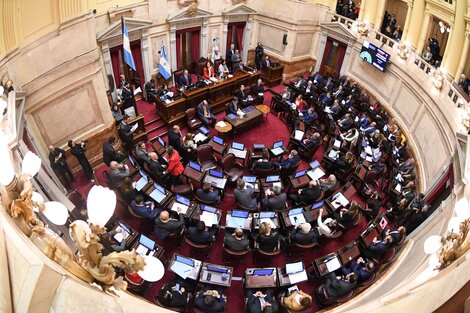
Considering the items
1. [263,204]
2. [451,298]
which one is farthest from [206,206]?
[451,298]

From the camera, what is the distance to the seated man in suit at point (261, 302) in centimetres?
607

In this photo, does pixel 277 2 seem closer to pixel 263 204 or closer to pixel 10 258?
pixel 263 204

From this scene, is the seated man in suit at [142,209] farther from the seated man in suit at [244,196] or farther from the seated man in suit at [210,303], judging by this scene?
the seated man in suit at [210,303]

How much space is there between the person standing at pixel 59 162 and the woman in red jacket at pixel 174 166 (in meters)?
2.44

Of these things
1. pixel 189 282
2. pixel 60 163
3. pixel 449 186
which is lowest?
pixel 189 282

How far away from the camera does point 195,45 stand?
13.5 m

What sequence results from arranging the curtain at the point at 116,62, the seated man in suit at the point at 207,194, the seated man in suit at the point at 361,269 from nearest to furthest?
the seated man in suit at the point at 361,269 → the seated man in suit at the point at 207,194 → the curtain at the point at 116,62

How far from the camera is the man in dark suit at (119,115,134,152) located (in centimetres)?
975

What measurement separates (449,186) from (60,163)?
29.5ft

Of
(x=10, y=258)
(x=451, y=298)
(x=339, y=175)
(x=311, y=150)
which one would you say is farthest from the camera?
(x=311, y=150)

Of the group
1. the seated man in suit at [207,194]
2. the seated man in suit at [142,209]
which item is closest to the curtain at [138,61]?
the seated man in suit at [207,194]

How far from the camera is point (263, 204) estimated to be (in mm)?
8195

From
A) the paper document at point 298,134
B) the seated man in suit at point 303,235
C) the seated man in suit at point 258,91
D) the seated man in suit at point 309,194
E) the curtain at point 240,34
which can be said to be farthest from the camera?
the curtain at point 240,34

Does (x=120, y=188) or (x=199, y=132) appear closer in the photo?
(x=120, y=188)
